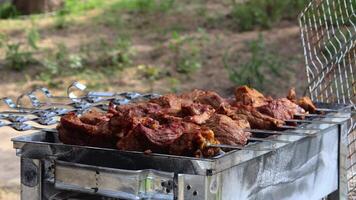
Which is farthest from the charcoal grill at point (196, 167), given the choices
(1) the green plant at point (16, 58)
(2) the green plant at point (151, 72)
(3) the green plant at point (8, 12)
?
(3) the green plant at point (8, 12)

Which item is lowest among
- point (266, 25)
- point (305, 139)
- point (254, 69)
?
point (305, 139)

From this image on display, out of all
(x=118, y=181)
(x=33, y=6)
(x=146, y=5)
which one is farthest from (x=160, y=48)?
(x=118, y=181)

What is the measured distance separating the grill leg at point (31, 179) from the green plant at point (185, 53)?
6765 millimetres

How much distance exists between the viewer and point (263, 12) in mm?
11945

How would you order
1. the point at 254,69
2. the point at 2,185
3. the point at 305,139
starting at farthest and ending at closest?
the point at 254,69
the point at 2,185
the point at 305,139

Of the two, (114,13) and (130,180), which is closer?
(130,180)

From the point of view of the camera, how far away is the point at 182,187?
3.27m

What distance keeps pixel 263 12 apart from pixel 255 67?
2.55 m

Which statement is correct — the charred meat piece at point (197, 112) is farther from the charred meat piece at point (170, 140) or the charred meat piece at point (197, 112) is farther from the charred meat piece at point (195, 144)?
the charred meat piece at point (195, 144)

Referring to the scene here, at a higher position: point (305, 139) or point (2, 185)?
point (305, 139)

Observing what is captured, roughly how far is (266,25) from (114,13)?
8.47ft

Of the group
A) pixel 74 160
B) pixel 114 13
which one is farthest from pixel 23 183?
pixel 114 13

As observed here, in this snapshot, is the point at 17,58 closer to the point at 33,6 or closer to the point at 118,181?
the point at 33,6

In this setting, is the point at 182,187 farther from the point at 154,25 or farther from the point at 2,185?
the point at 154,25
